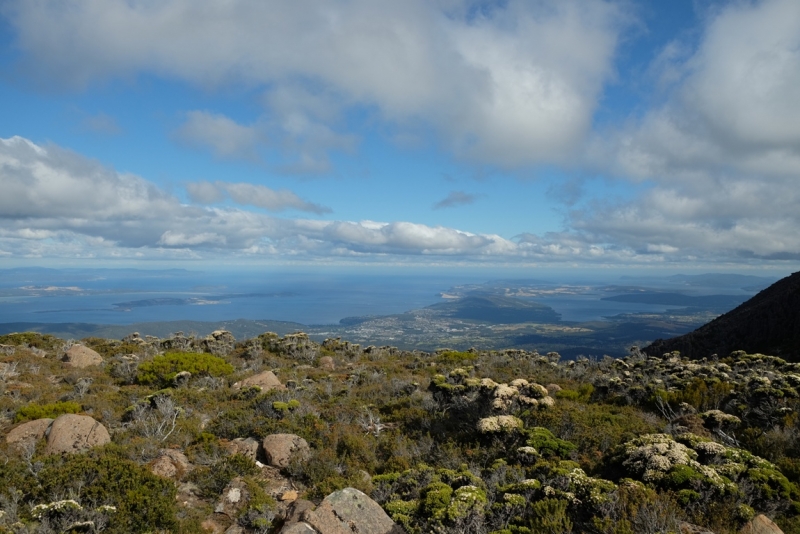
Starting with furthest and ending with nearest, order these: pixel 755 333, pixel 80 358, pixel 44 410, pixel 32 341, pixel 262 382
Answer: pixel 755 333 → pixel 32 341 → pixel 80 358 → pixel 262 382 → pixel 44 410

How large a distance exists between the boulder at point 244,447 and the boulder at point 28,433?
3995mm

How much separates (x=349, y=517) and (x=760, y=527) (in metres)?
5.77

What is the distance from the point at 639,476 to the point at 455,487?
9.93 feet

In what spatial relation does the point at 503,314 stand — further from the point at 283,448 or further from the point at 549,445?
the point at 283,448

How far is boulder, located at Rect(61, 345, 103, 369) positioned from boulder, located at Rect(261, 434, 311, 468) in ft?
48.6

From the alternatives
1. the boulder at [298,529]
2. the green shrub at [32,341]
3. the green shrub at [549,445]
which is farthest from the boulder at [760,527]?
the green shrub at [32,341]

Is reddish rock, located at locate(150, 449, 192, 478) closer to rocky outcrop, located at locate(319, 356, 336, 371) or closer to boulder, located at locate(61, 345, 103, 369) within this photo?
rocky outcrop, located at locate(319, 356, 336, 371)

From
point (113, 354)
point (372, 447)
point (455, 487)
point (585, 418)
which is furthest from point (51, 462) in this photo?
point (113, 354)

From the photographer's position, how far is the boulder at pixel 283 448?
8.27 metres

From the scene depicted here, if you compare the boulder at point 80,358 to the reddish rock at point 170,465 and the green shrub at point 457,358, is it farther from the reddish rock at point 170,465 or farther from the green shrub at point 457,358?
the green shrub at point 457,358

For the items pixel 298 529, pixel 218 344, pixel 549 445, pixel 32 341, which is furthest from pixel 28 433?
pixel 32 341

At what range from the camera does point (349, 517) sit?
230 inches

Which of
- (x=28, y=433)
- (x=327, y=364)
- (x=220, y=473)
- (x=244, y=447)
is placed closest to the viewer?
(x=220, y=473)

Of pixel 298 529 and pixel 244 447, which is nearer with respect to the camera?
pixel 298 529
